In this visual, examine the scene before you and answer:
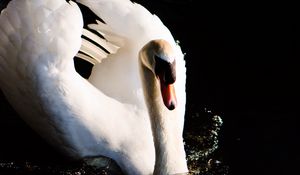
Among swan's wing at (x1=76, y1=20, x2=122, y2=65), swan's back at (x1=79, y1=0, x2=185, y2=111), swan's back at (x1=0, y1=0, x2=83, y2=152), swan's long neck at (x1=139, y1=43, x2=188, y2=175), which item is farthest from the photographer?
swan's wing at (x1=76, y1=20, x2=122, y2=65)

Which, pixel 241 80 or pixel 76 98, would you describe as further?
pixel 241 80

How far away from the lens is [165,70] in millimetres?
5184

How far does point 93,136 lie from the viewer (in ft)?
18.7

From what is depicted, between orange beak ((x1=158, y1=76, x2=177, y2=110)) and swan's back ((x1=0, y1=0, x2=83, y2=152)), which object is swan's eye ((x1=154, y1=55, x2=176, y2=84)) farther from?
swan's back ((x1=0, y1=0, x2=83, y2=152))

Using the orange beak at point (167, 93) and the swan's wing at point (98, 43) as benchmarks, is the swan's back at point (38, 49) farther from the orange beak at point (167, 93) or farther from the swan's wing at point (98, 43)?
the orange beak at point (167, 93)

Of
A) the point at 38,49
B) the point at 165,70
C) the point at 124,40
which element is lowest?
the point at 165,70

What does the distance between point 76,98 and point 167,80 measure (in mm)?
839

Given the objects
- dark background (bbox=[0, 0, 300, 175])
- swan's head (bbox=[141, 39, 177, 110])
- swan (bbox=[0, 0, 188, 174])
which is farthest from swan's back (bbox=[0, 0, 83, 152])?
swan's head (bbox=[141, 39, 177, 110])

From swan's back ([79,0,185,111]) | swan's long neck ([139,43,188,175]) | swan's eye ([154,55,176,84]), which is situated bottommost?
swan's long neck ([139,43,188,175])

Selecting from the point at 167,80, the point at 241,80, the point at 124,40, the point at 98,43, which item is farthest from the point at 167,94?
the point at 241,80

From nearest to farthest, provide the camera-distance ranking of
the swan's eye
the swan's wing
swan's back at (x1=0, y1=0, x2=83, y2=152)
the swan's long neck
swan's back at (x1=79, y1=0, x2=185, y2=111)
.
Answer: the swan's eye < the swan's long neck < swan's back at (x1=0, y1=0, x2=83, y2=152) < swan's back at (x1=79, y1=0, x2=185, y2=111) < the swan's wing

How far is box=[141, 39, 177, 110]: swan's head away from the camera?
5180mm

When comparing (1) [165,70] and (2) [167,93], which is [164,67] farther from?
(2) [167,93]

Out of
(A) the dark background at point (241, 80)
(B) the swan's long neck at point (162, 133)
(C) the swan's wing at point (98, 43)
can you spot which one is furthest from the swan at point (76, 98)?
(A) the dark background at point (241, 80)
